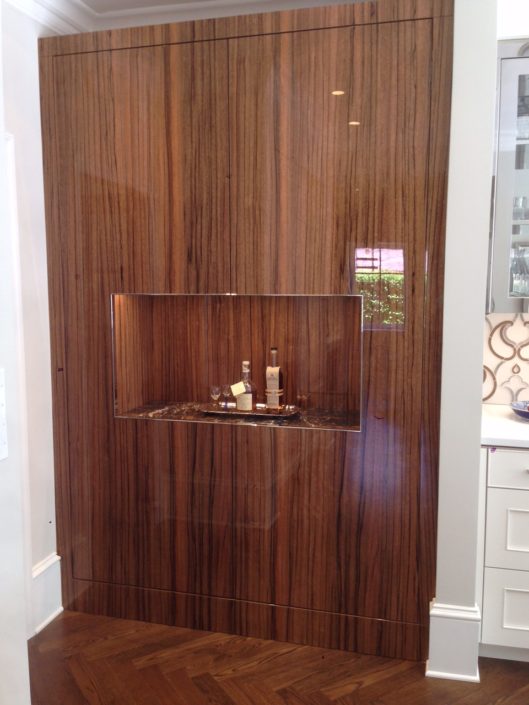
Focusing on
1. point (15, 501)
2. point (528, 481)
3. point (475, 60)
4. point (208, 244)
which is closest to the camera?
point (15, 501)

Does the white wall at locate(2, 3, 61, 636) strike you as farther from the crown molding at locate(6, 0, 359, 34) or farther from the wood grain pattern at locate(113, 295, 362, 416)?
the wood grain pattern at locate(113, 295, 362, 416)

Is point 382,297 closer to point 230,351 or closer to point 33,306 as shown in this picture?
point 230,351

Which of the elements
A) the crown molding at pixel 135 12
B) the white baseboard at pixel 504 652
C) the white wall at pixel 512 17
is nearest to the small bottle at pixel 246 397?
the white baseboard at pixel 504 652

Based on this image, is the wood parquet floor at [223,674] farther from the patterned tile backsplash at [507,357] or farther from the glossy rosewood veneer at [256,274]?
the patterned tile backsplash at [507,357]

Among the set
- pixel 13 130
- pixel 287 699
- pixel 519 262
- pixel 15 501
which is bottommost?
pixel 287 699

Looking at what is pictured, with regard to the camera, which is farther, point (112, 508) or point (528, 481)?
point (112, 508)

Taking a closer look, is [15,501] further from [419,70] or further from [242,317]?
[419,70]

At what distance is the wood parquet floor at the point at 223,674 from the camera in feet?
7.50

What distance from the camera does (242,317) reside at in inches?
115

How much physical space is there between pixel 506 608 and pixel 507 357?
1.17m

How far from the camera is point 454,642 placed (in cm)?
239

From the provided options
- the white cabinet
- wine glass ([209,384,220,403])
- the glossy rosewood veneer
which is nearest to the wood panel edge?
the glossy rosewood veneer

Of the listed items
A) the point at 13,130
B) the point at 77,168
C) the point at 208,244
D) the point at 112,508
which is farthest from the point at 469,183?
the point at 112,508

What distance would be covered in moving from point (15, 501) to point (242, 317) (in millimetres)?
1636
